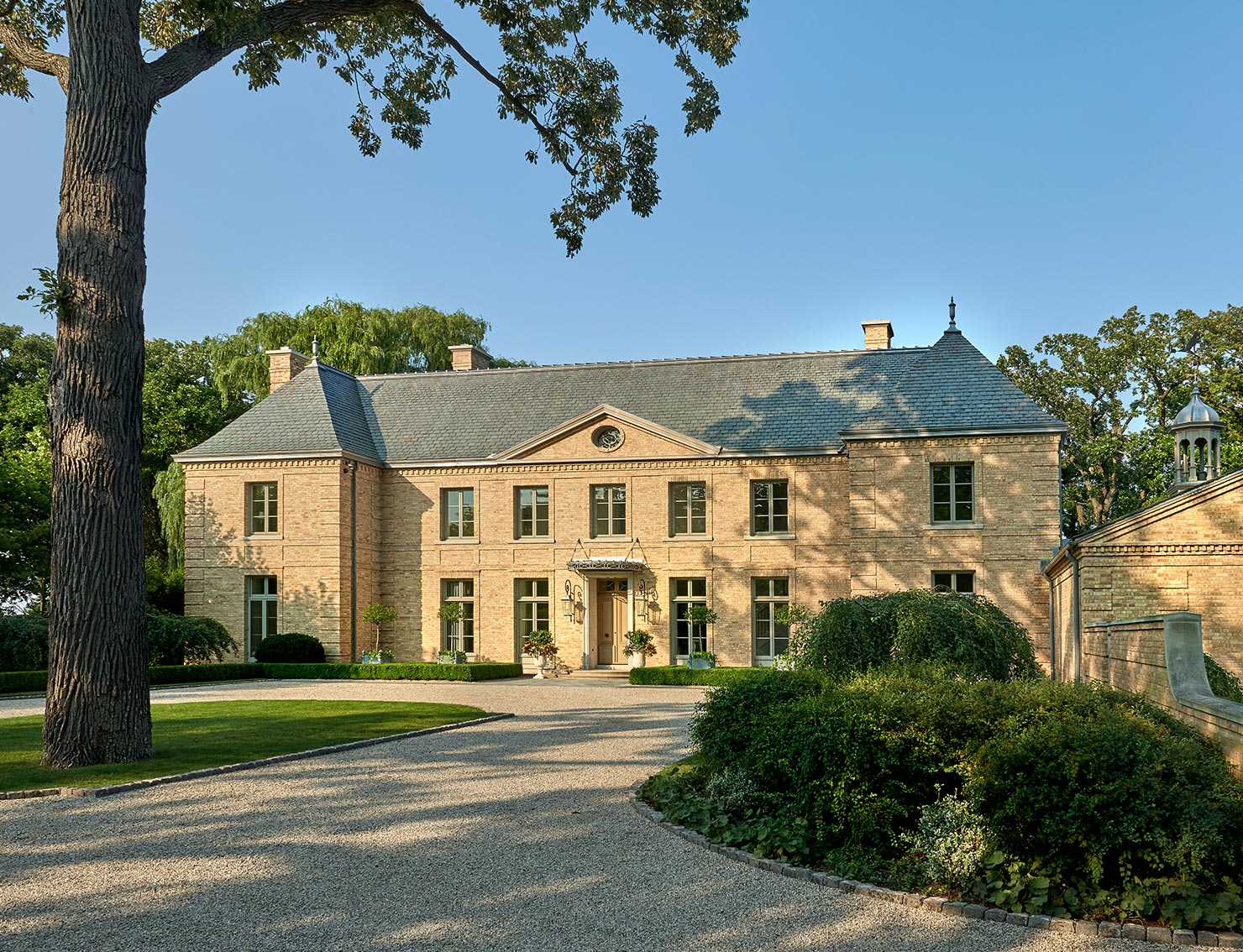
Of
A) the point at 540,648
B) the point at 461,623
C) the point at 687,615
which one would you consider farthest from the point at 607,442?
the point at 461,623

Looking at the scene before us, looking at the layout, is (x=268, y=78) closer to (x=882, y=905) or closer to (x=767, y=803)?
(x=767, y=803)

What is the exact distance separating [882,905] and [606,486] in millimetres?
23780

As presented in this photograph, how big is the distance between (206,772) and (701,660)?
1772 cm

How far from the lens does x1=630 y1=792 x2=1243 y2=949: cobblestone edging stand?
237 inches

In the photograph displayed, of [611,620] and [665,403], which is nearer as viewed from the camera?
[611,620]

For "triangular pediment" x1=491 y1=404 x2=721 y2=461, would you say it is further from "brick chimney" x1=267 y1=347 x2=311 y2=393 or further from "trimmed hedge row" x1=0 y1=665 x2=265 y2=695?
"trimmed hedge row" x1=0 y1=665 x2=265 y2=695

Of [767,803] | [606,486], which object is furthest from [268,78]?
[606,486]

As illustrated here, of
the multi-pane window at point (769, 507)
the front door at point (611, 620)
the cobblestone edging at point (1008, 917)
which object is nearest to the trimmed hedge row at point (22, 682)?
the front door at point (611, 620)

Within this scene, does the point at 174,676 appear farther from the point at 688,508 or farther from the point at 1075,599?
the point at 1075,599

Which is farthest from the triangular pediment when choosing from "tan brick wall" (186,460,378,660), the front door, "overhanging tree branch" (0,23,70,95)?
"overhanging tree branch" (0,23,70,95)

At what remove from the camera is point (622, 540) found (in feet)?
98.2

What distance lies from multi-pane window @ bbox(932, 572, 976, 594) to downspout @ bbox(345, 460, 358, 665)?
15.3 metres

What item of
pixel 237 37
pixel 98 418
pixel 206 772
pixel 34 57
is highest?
pixel 237 37

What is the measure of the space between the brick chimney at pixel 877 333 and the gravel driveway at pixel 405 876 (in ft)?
72.6
